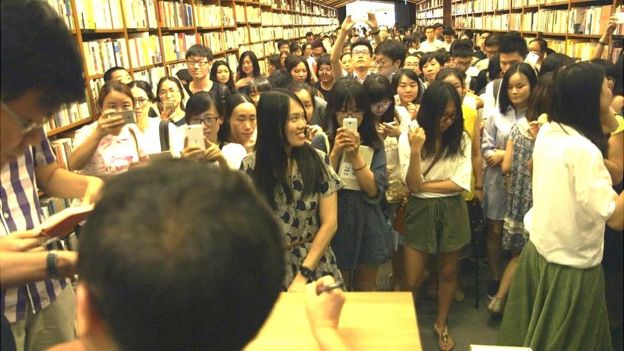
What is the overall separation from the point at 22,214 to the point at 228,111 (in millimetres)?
1153

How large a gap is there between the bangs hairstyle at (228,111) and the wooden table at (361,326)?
134 centimetres

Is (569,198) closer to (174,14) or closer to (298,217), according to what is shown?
(298,217)

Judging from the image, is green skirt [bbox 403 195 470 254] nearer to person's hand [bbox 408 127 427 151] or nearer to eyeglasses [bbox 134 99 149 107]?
person's hand [bbox 408 127 427 151]

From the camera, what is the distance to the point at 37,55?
0.76m

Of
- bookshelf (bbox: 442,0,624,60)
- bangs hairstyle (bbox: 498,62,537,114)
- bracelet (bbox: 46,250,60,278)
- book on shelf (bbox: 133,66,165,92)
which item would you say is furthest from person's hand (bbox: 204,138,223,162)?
bookshelf (bbox: 442,0,624,60)

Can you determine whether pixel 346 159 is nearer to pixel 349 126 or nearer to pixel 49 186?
pixel 349 126

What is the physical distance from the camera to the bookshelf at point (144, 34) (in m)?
2.90

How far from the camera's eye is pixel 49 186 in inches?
64.4

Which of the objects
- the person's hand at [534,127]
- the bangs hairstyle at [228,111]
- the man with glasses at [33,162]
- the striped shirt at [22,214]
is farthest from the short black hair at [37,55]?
the person's hand at [534,127]

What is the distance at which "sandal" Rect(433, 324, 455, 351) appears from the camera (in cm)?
250

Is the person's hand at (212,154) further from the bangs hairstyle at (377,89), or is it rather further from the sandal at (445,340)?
the sandal at (445,340)

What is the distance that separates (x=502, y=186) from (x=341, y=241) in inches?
42.8

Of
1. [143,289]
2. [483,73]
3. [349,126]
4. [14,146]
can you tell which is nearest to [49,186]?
[14,146]

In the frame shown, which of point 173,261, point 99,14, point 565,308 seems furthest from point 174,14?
point 173,261
